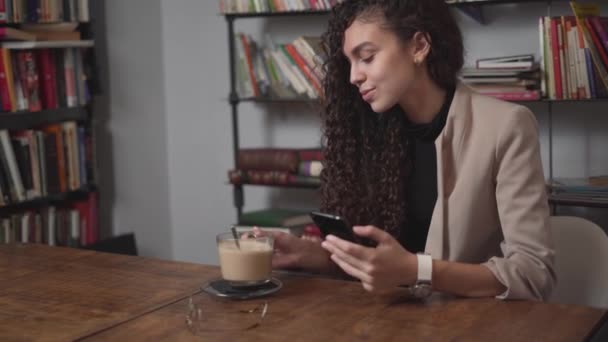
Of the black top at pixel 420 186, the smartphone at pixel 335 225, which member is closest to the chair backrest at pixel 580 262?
the black top at pixel 420 186

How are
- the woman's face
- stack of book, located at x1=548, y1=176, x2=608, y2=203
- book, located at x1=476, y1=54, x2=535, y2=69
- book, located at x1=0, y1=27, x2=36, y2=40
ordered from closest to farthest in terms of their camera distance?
the woman's face < stack of book, located at x1=548, y1=176, x2=608, y2=203 < book, located at x1=476, y1=54, x2=535, y2=69 < book, located at x1=0, y1=27, x2=36, y2=40

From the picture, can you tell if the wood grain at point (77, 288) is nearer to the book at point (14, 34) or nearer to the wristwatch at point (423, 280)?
the wristwatch at point (423, 280)

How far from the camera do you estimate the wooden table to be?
1.42 meters

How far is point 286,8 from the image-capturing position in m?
3.56

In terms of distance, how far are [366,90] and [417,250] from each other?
1.41 ft

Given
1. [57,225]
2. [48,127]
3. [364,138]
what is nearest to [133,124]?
[48,127]

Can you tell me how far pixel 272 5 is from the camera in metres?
3.60

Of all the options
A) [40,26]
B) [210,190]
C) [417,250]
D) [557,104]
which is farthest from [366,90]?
[210,190]

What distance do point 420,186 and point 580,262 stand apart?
0.43m

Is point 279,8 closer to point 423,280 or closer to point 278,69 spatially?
point 278,69

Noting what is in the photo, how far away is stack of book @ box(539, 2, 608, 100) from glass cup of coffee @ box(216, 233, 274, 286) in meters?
1.69

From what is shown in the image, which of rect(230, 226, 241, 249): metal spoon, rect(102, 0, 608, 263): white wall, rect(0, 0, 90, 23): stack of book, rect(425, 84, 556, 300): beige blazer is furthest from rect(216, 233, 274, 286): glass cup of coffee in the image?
rect(102, 0, 608, 263): white wall

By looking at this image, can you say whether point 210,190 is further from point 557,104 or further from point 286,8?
point 557,104

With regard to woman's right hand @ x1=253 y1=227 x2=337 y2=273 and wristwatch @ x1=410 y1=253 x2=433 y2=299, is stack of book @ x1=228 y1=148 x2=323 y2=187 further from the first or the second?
wristwatch @ x1=410 y1=253 x2=433 y2=299
